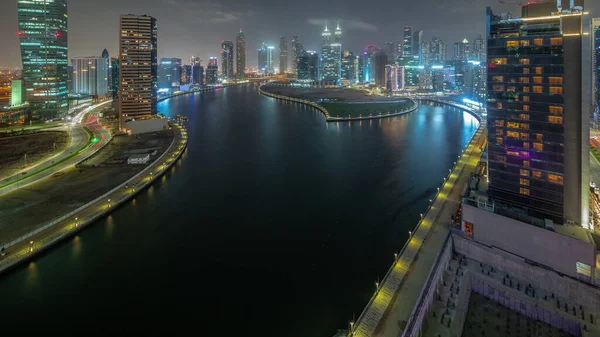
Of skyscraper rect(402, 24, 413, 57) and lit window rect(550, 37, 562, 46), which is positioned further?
skyscraper rect(402, 24, 413, 57)

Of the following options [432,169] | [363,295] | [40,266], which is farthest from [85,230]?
[432,169]

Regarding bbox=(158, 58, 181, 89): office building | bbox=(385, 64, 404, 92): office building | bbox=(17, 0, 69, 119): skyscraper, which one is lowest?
bbox=(17, 0, 69, 119): skyscraper

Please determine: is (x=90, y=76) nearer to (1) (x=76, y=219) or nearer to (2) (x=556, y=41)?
(1) (x=76, y=219)

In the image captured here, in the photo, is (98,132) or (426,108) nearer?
(98,132)

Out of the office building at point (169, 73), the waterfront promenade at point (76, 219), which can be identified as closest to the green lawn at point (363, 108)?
the waterfront promenade at point (76, 219)

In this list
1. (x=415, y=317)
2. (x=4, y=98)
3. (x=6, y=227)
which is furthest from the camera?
(x=4, y=98)

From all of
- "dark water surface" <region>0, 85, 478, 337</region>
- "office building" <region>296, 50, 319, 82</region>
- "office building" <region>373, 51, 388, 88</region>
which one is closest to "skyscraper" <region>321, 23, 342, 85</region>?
"office building" <region>296, 50, 319, 82</region>

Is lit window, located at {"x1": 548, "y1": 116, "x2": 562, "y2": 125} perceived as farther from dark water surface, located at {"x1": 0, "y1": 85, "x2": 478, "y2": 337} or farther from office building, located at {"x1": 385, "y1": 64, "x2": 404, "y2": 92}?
office building, located at {"x1": 385, "y1": 64, "x2": 404, "y2": 92}

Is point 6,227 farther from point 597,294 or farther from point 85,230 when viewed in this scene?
point 597,294
